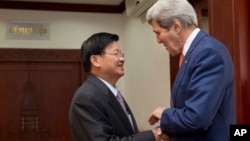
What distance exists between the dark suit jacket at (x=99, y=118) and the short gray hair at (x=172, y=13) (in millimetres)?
450

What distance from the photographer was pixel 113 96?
1.67 meters

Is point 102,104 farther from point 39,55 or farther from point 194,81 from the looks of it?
point 39,55

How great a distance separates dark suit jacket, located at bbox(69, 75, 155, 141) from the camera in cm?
152

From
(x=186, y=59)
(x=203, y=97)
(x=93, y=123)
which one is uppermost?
(x=186, y=59)

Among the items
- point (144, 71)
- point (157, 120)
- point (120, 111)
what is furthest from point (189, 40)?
point (144, 71)

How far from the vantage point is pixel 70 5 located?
5.46m

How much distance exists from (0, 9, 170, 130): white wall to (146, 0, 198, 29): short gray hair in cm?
263

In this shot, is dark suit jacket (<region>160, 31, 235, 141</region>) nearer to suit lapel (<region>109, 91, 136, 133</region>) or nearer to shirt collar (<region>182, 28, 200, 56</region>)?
shirt collar (<region>182, 28, 200, 56</region>)

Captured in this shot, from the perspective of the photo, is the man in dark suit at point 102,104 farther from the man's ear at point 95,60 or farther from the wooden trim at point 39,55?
the wooden trim at point 39,55

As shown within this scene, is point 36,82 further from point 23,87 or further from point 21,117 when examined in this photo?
point 21,117

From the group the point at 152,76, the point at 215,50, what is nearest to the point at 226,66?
the point at 215,50

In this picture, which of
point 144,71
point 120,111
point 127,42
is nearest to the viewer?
point 120,111

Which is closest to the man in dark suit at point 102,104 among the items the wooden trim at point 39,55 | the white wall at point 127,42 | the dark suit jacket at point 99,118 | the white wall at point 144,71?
the dark suit jacket at point 99,118

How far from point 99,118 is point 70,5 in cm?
415
